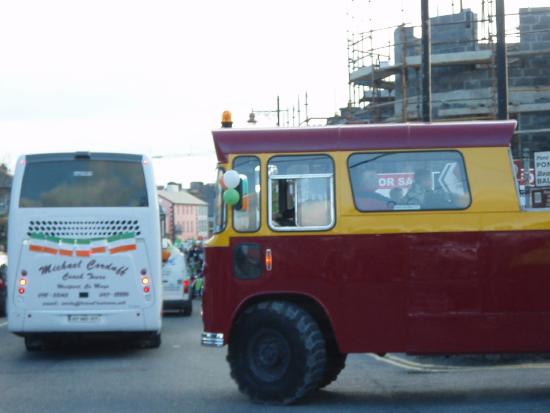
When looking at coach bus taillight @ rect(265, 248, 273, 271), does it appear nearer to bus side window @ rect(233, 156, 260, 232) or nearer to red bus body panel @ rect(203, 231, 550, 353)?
red bus body panel @ rect(203, 231, 550, 353)

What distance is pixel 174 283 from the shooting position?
91.6ft

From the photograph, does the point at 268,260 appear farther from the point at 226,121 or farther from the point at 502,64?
the point at 502,64

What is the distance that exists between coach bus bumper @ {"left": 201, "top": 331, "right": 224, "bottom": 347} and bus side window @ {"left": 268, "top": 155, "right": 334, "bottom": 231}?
4.39ft

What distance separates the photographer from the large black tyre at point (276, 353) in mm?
11438

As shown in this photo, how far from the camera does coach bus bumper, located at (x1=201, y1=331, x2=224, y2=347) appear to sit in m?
11.6

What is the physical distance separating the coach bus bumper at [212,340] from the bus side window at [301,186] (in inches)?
52.7

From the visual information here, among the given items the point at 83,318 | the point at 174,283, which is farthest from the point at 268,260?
the point at 174,283

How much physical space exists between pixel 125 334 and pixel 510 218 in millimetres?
8278

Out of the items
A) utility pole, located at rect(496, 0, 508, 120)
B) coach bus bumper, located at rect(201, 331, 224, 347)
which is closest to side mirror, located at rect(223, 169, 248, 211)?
coach bus bumper, located at rect(201, 331, 224, 347)

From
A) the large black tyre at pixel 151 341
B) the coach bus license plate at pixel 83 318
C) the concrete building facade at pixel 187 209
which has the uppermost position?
the coach bus license plate at pixel 83 318

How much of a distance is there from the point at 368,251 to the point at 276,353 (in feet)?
4.90

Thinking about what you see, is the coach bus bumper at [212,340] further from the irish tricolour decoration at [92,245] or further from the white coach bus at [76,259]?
the irish tricolour decoration at [92,245]

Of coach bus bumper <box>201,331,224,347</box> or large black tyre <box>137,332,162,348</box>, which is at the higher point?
coach bus bumper <box>201,331,224,347</box>

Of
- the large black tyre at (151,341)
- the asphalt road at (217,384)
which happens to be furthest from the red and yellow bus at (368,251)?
the large black tyre at (151,341)
